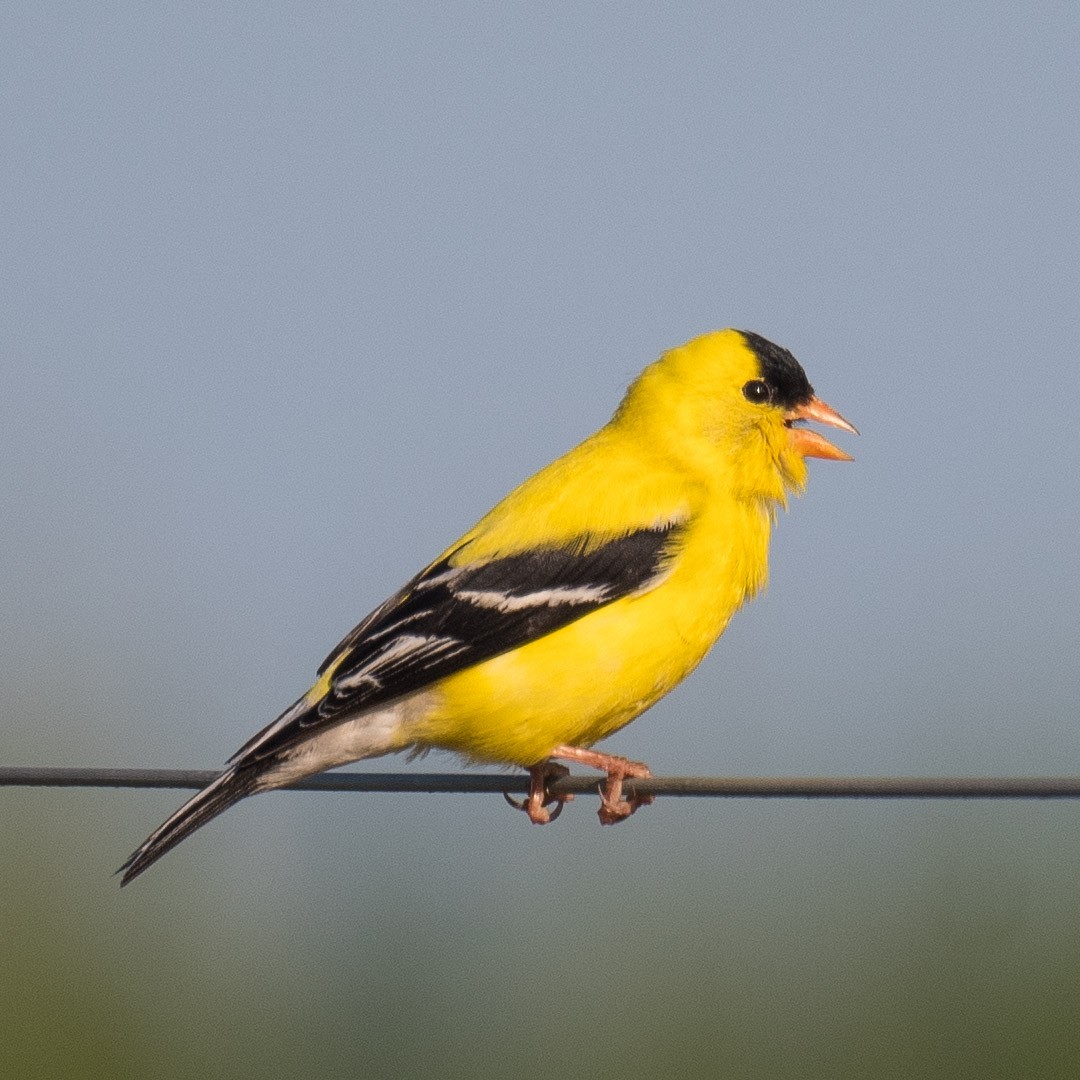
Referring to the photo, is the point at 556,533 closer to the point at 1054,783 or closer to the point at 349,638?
the point at 349,638

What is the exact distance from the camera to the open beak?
4918 mm

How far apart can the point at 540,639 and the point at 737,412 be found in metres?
1.16

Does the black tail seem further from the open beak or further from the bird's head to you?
the open beak

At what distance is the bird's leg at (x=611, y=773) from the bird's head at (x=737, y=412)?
0.92m

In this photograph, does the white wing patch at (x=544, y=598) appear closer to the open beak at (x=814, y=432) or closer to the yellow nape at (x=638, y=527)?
the yellow nape at (x=638, y=527)

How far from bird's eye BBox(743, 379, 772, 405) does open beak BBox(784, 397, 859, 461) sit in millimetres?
86

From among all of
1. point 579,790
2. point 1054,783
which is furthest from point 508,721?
point 1054,783

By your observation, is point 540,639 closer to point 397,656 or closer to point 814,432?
point 397,656

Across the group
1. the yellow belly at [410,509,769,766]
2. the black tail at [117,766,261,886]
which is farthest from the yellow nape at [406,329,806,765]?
the black tail at [117,766,261,886]

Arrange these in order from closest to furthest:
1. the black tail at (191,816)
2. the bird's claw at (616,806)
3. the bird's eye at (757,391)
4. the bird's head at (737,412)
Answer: the black tail at (191,816) < the bird's claw at (616,806) < the bird's head at (737,412) < the bird's eye at (757,391)

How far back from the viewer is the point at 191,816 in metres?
3.80

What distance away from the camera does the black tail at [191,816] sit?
3736 mm

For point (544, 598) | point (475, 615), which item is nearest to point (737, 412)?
point (544, 598)

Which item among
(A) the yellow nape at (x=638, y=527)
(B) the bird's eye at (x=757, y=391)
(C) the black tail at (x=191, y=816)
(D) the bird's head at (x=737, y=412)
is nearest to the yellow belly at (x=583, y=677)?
(A) the yellow nape at (x=638, y=527)
